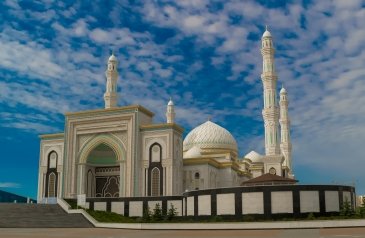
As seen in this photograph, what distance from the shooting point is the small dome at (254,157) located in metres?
65.3

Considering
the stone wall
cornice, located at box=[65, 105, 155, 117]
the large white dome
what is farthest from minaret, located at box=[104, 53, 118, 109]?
the stone wall

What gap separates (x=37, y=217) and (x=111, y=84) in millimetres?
21612

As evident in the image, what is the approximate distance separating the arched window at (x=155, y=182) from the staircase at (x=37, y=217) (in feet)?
31.1

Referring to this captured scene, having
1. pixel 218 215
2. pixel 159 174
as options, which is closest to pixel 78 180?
pixel 159 174

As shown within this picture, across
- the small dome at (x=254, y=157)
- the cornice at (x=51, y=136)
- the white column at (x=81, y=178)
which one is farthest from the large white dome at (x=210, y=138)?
the cornice at (x=51, y=136)

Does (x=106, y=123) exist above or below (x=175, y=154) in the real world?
above

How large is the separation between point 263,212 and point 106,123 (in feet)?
76.3

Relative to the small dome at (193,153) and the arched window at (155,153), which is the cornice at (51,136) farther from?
the small dome at (193,153)

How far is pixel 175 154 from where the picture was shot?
4588cm

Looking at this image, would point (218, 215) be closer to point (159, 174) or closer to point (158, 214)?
point (158, 214)

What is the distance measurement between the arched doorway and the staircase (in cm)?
1087

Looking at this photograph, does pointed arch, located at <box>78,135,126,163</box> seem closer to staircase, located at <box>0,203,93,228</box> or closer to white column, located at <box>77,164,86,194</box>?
white column, located at <box>77,164,86,194</box>

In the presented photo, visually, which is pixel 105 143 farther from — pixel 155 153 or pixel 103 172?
pixel 155 153

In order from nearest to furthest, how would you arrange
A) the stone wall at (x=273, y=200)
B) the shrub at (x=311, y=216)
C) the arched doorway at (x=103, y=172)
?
the shrub at (x=311, y=216) < the stone wall at (x=273, y=200) < the arched doorway at (x=103, y=172)
